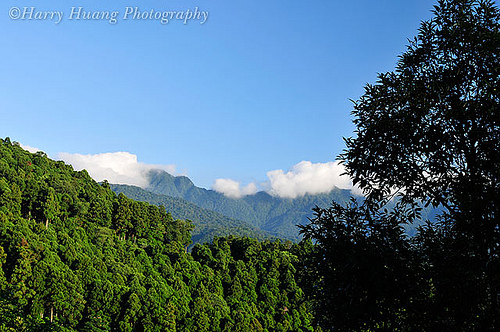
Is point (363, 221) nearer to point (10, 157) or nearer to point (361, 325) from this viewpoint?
point (361, 325)

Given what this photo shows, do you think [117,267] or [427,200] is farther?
[117,267]

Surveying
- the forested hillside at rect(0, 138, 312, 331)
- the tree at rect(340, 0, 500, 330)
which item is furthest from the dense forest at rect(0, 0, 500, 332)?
the forested hillside at rect(0, 138, 312, 331)

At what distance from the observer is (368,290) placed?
9.10 metres

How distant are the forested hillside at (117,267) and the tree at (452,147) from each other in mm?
17260

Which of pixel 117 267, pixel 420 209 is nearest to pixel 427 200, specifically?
pixel 420 209

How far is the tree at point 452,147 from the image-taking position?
805cm

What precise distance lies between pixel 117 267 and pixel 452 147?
4823 cm

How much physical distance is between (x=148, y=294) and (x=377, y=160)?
41325 millimetres

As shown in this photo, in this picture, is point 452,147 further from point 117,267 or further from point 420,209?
point 117,267

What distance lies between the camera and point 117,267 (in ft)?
163

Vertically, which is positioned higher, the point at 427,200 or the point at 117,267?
the point at 427,200

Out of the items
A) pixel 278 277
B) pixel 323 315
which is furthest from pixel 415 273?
pixel 278 277

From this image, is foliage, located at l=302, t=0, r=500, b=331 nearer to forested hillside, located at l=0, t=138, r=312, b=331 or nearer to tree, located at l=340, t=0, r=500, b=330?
tree, located at l=340, t=0, r=500, b=330

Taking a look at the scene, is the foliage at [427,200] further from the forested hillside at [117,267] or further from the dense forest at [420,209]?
the forested hillside at [117,267]
